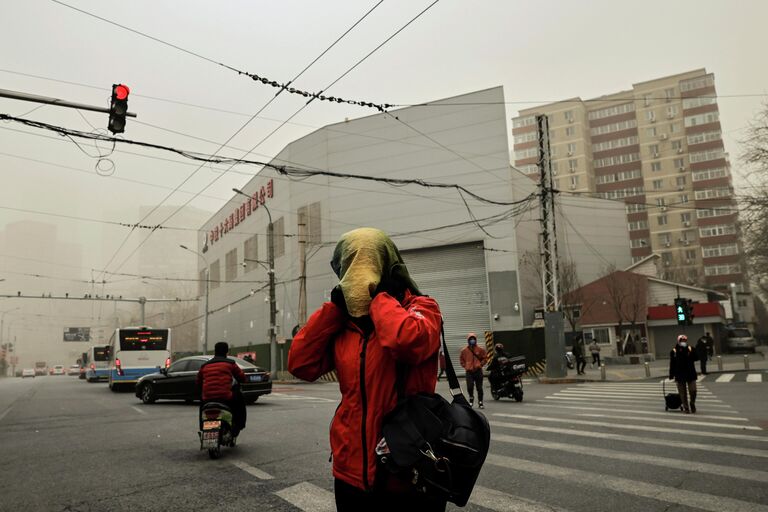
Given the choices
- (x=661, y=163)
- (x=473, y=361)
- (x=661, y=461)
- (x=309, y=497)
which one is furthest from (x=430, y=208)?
Result: (x=661, y=163)

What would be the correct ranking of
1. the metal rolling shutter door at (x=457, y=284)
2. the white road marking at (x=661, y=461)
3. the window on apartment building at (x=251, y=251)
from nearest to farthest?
the white road marking at (x=661, y=461) < the metal rolling shutter door at (x=457, y=284) < the window on apartment building at (x=251, y=251)

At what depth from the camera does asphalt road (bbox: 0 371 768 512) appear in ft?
15.9

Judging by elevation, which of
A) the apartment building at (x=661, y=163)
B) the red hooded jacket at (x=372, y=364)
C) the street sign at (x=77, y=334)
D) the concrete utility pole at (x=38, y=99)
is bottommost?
the red hooded jacket at (x=372, y=364)

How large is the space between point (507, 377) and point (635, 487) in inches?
362

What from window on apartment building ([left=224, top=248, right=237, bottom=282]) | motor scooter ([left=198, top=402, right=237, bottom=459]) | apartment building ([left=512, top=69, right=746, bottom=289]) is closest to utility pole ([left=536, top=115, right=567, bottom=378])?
motor scooter ([left=198, top=402, right=237, bottom=459])

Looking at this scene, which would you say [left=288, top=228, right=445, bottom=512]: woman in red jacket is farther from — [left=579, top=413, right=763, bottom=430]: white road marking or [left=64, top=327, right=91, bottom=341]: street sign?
[left=64, top=327, right=91, bottom=341]: street sign

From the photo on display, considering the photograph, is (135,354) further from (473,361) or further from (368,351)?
(368,351)

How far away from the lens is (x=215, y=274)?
58.1 meters

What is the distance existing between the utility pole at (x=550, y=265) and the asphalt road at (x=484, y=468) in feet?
30.9

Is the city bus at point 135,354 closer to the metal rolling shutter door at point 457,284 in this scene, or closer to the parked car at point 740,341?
the metal rolling shutter door at point 457,284

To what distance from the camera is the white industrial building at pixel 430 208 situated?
31766mm

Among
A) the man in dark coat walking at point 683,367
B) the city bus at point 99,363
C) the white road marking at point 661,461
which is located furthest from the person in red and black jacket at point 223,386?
the city bus at point 99,363

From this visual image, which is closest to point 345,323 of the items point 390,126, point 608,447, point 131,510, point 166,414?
point 131,510

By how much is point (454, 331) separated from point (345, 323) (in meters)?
30.6
